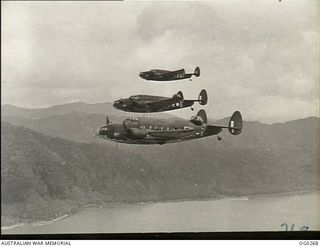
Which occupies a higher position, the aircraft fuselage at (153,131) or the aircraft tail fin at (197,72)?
the aircraft tail fin at (197,72)

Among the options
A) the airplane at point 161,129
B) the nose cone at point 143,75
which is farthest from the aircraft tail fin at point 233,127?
the nose cone at point 143,75

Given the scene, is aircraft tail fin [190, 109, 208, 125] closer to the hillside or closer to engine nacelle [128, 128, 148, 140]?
the hillside

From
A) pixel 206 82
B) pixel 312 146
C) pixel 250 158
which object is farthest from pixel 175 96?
pixel 312 146

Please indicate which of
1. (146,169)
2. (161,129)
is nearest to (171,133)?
(161,129)

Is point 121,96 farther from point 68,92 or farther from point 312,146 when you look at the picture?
point 312,146

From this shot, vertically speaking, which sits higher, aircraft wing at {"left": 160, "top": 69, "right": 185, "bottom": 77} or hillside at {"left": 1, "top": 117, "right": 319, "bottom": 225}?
aircraft wing at {"left": 160, "top": 69, "right": 185, "bottom": 77}

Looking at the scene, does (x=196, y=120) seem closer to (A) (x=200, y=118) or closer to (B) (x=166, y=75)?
(A) (x=200, y=118)

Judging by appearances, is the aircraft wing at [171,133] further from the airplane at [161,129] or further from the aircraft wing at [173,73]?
the aircraft wing at [173,73]

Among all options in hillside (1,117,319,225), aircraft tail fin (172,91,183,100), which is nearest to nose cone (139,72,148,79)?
aircraft tail fin (172,91,183,100)
